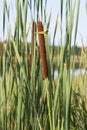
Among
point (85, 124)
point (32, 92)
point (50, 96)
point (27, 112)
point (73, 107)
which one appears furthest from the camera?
point (73, 107)

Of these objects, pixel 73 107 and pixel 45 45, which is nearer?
pixel 45 45

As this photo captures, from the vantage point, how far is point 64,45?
76cm

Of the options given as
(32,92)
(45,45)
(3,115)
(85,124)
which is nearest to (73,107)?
(85,124)

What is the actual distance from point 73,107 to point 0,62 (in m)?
0.61

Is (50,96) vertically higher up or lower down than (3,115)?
higher up

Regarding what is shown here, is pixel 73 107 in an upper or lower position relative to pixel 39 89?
lower

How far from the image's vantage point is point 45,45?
710mm

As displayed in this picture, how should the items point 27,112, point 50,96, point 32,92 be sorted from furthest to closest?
1. point 27,112
2. point 32,92
3. point 50,96

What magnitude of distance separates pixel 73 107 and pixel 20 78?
64 cm

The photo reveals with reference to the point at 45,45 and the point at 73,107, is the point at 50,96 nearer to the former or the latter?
the point at 45,45

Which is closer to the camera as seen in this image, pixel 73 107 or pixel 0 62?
pixel 0 62

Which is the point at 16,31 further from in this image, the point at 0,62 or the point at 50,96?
the point at 50,96

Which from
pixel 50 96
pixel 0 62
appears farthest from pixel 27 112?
pixel 50 96

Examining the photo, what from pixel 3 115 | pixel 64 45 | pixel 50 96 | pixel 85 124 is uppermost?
pixel 64 45
